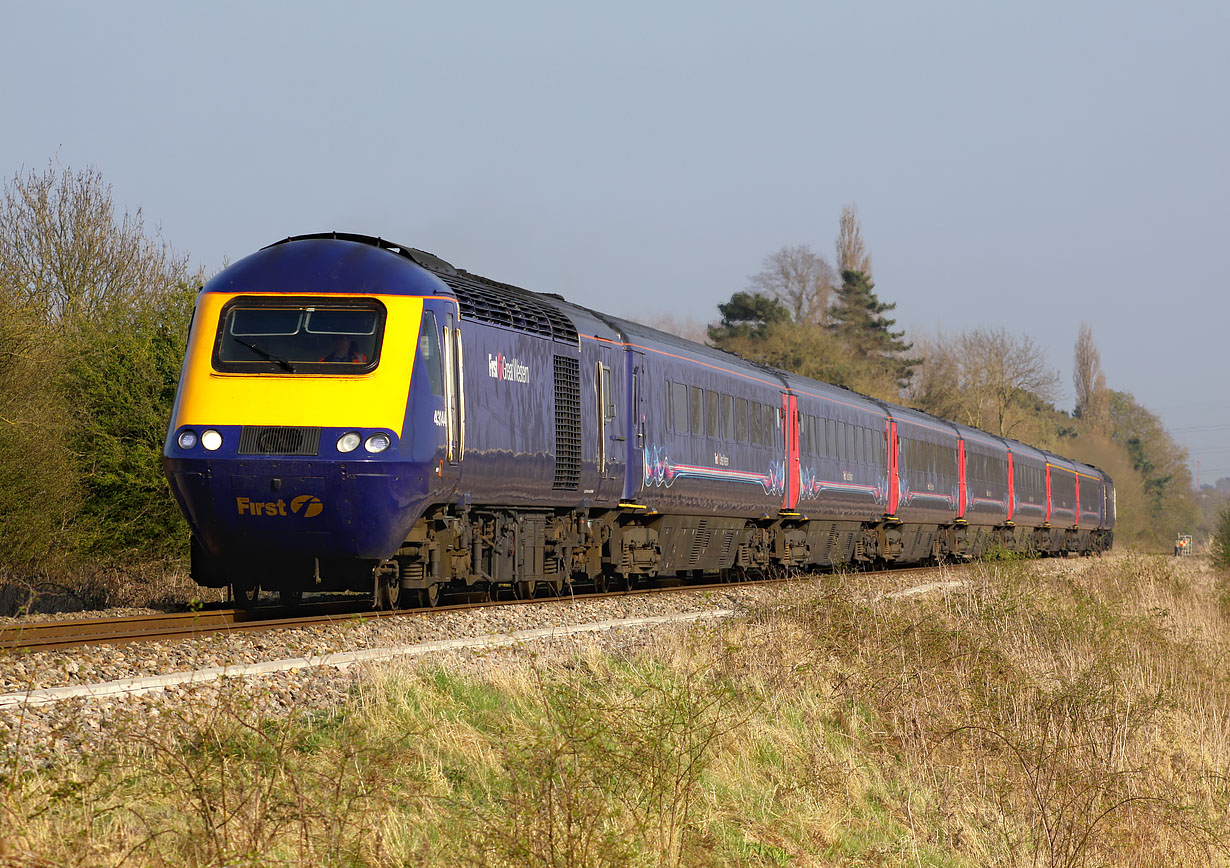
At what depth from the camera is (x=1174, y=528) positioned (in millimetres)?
93312

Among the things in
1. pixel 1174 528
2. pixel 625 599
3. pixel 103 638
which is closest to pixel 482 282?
pixel 625 599

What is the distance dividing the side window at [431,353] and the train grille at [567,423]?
9.07 feet

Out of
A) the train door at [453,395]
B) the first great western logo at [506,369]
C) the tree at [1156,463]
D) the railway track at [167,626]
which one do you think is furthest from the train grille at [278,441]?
the tree at [1156,463]

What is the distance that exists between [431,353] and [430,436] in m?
0.84

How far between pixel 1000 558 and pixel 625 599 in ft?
24.0

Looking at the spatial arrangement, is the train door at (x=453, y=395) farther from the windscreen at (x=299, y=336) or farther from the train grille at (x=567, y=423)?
the train grille at (x=567, y=423)

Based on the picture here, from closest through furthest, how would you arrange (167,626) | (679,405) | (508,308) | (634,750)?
1. (634,750)
2. (167,626)
3. (508,308)
4. (679,405)

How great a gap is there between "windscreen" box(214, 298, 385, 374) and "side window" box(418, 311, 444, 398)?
41 cm

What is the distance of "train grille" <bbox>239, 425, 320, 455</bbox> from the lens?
11724 mm

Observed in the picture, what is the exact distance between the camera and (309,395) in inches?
468

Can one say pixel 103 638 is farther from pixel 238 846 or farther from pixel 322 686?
pixel 238 846

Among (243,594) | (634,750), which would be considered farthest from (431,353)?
(634,750)

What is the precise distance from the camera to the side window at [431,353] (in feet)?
40.3

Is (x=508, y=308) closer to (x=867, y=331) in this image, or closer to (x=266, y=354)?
(x=266, y=354)
